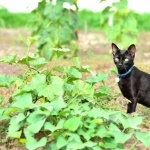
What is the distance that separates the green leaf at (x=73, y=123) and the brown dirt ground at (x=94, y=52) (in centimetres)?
64

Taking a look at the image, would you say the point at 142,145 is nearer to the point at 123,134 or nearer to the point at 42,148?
the point at 123,134

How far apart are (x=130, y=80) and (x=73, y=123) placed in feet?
4.71

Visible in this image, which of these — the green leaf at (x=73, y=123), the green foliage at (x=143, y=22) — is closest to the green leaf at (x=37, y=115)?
the green leaf at (x=73, y=123)

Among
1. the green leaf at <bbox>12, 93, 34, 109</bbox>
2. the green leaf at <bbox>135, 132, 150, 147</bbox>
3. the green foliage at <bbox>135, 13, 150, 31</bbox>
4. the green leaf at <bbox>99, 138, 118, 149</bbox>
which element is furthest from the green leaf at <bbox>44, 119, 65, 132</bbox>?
the green foliage at <bbox>135, 13, 150, 31</bbox>

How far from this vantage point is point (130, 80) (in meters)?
6.75

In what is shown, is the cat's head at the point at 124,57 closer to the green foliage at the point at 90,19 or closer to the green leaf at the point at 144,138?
the green leaf at the point at 144,138

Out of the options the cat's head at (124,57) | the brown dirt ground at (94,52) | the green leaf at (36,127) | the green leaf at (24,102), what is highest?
the cat's head at (124,57)

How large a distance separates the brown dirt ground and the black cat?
0.27 meters

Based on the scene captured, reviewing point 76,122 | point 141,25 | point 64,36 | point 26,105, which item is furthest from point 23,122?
point 141,25

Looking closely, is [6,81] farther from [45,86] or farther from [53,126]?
[53,126]

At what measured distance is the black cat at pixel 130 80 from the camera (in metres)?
6.57

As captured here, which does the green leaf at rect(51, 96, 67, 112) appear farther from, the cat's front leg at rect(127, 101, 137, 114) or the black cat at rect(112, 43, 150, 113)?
the cat's front leg at rect(127, 101, 137, 114)

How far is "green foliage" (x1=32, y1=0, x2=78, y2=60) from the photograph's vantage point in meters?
9.61

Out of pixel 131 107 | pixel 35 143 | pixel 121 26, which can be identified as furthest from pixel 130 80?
pixel 121 26
